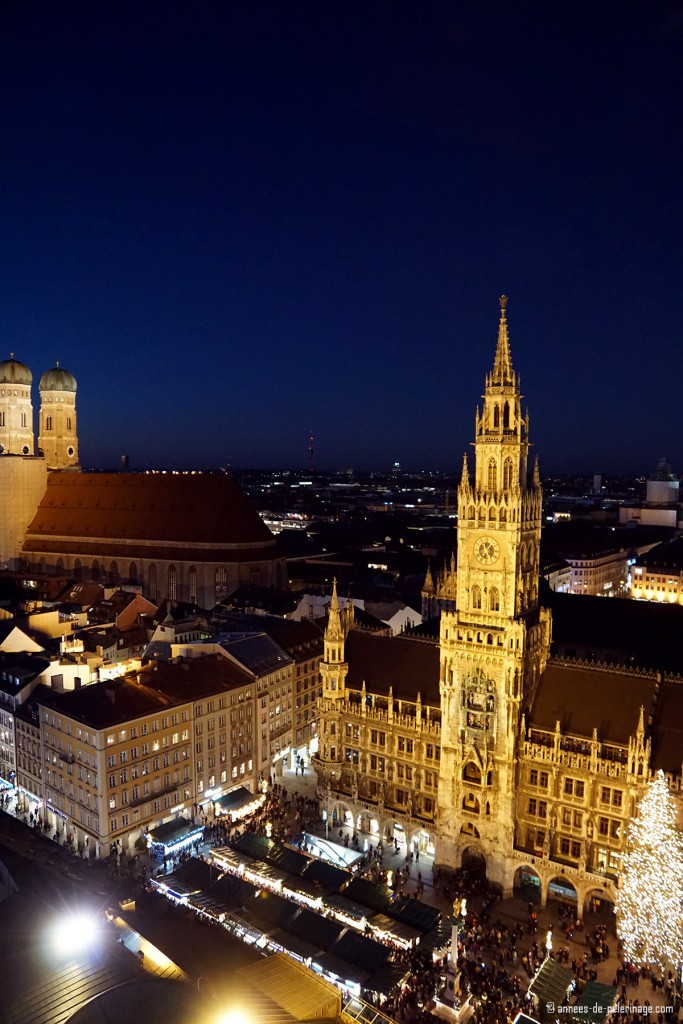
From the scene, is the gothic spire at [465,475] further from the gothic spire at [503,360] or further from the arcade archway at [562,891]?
the arcade archway at [562,891]

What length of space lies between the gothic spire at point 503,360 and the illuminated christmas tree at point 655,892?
2781 centimetres

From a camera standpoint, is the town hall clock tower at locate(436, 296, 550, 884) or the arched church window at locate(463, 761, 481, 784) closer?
the town hall clock tower at locate(436, 296, 550, 884)

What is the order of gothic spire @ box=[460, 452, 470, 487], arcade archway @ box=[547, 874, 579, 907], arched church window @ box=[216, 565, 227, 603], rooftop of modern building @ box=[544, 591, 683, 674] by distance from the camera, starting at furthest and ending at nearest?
arched church window @ box=[216, 565, 227, 603] → rooftop of modern building @ box=[544, 591, 683, 674] → gothic spire @ box=[460, 452, 470, 487] → arcade archway @ box=[547, 874, 579, 907]

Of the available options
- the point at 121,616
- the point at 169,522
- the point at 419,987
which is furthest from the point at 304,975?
the point at 169,522

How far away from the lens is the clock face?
2137 inches

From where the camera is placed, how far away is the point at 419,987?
42062 mm

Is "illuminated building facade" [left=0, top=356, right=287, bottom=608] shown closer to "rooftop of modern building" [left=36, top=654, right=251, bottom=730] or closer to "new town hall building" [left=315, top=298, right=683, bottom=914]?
"rooftop of modern building" [left=36, top=654, right=251, bottom=730]

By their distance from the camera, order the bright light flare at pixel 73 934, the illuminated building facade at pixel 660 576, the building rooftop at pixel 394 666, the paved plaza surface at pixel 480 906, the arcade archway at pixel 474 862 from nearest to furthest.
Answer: the bright light flare at pixel 73 934
the paved plaza surface at pixel 480 906
the arcade archway at pixel 474 862
the building rooftop at pixel 394 666
the illuminated building facade at pixel 660 576

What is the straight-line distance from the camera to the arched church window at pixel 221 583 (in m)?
123

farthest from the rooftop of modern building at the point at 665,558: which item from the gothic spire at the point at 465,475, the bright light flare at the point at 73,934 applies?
the bright light flare at the point at 73,934

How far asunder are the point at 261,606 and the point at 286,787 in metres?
38.3

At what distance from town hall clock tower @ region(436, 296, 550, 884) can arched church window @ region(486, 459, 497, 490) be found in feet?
0.24

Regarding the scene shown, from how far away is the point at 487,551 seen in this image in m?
54.6

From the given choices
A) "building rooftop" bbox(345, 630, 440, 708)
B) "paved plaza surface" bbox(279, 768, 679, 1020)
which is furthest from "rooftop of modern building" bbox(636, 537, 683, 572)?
"paved plaza surface" bbox(279, 768, 679, 1020)
